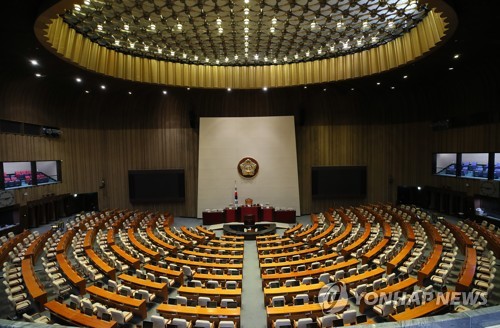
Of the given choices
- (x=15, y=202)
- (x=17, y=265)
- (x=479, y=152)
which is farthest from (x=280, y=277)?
(x=15, y=202)

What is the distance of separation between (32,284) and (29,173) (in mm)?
12616

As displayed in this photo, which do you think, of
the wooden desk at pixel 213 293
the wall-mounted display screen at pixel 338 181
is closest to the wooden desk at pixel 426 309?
the wooden desk at pixel 213 293

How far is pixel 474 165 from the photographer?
1750 centimetres

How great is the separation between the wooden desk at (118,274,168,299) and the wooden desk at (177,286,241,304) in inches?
28.9

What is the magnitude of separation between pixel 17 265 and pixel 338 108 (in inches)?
875

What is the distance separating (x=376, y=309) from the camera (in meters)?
7.12

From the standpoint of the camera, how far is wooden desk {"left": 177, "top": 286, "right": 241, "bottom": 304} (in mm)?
8000

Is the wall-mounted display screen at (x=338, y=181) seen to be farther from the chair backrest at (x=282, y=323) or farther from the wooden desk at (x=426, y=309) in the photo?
the chair backrest at (x=282, y=323)

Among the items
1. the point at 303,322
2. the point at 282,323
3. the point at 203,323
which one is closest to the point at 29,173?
the point at 203,323

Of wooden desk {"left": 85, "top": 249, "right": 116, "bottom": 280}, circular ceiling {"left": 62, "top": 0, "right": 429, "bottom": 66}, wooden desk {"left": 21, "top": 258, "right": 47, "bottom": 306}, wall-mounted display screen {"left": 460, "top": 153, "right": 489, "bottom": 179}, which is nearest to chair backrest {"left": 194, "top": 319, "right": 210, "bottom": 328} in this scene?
wooden desk {"left": 85, "top": 249, "right": 116, "bottom": 280}

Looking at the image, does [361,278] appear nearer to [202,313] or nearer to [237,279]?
[237,279]

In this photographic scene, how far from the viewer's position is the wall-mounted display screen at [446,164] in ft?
62.6

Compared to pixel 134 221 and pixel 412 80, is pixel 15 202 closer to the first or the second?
pixel 134 221

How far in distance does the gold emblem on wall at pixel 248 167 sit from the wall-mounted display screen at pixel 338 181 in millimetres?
4941
